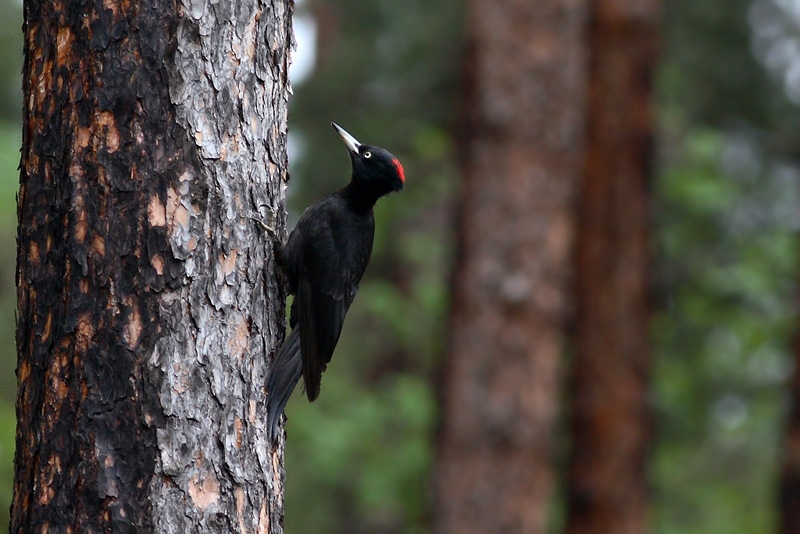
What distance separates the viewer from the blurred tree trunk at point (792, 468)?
8539 millimetres

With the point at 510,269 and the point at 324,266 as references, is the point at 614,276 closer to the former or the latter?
the point at 510,269

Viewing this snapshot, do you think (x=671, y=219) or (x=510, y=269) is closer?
(x=510, y=269)

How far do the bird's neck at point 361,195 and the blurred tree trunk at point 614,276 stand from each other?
499 centimetres

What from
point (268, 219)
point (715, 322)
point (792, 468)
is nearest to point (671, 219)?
point (715, 322)

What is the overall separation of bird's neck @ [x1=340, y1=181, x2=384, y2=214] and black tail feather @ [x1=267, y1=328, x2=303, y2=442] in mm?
975

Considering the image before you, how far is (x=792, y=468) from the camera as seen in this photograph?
861cm

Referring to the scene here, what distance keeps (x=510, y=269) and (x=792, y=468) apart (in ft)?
10.8

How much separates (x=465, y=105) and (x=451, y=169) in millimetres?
3173

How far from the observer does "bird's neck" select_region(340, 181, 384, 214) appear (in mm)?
4168

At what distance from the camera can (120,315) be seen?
2.55 meters

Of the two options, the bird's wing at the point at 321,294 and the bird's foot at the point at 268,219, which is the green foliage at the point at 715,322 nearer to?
the bird's wing at the point at 321,294

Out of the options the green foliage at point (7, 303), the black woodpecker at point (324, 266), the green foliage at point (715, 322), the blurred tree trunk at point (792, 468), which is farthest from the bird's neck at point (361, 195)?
the blurred tree trunk at point (792, 468)

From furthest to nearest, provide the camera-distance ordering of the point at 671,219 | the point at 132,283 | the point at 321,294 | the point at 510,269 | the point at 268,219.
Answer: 1. the point at 671,219
2. the point at 510,269
3. the point at 321,294
4. the point at 268,219
5. the point at 132,283

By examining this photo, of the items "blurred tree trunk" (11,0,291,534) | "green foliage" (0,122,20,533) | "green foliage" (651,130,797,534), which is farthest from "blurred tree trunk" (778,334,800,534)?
"blurred tree trunk" (11,0,291,534)
